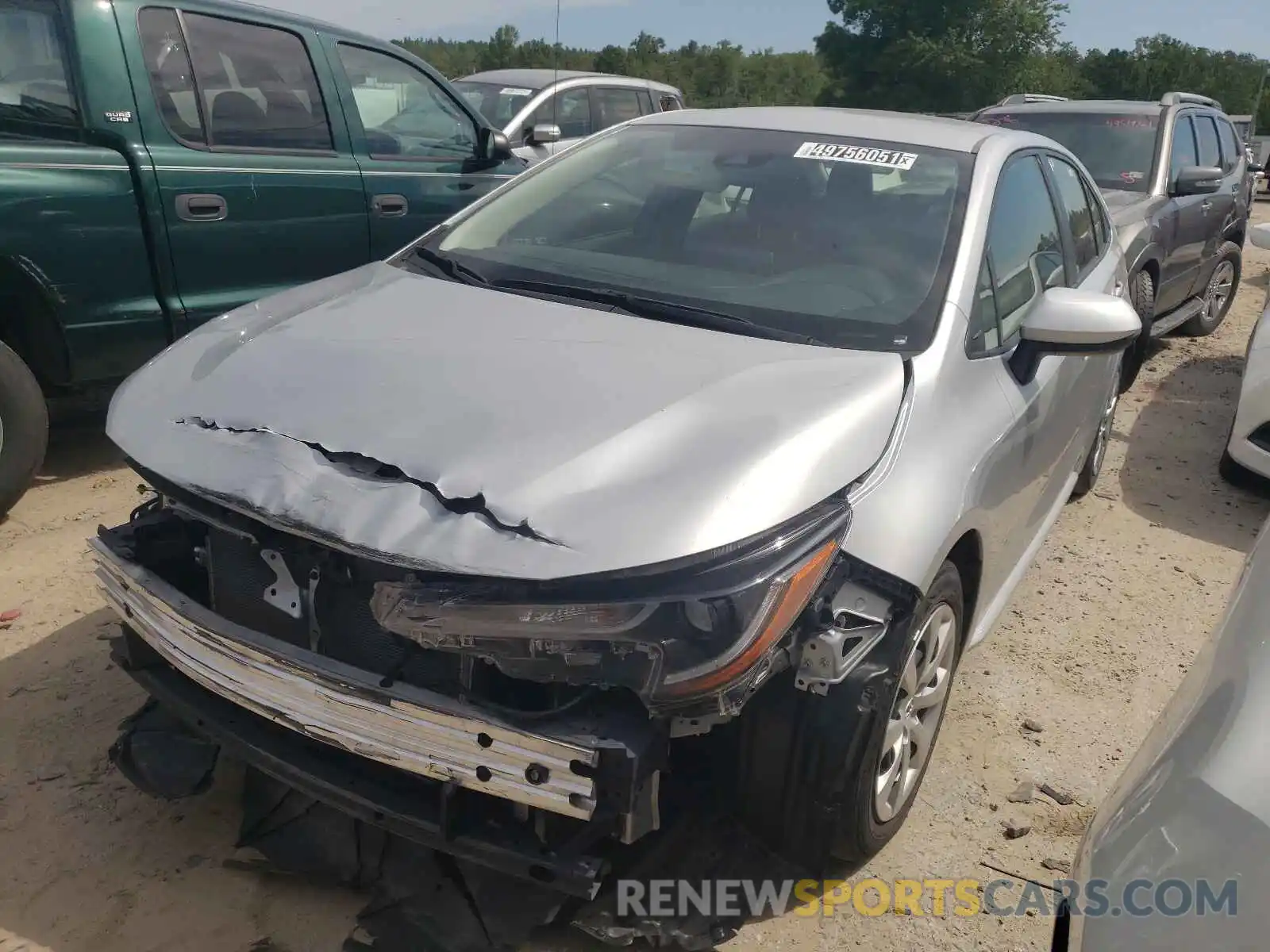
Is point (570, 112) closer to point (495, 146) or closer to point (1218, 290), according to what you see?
point (495, 146)

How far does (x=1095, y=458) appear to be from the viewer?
475cm

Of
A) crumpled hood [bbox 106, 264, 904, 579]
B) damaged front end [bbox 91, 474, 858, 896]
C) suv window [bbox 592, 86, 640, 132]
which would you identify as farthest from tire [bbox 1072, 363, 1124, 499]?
suv window [bbox 592, 86, 640, 132]

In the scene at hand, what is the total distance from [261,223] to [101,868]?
116 inches

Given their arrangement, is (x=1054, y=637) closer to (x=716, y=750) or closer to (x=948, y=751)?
(x=948, y=751)

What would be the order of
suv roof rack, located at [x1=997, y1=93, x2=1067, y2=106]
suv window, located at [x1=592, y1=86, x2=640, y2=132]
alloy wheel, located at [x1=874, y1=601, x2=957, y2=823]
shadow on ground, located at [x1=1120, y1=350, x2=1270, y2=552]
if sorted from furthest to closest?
1. suv window, located at [x1=592, y1=86, x2=640, y2=132]
2. suv roof rack, located at [x1=997, y1=93, x2=1067, y2=106]
3. shadow on ground, located at [x1=1120, y1=350, x2=1270, y2=552]
4. alloy wheel, located at [x1=874, y1=601, x2=957, y2=823]

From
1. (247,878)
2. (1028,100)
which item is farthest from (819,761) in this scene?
(1028,100)

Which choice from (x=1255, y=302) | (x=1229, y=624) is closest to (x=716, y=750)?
(x=1229, y=624)

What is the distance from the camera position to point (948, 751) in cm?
299

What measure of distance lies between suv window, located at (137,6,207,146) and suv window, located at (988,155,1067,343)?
322 cm

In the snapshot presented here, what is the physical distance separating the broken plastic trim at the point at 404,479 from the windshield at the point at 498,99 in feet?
22.8

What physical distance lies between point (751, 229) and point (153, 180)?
2542 millimetres

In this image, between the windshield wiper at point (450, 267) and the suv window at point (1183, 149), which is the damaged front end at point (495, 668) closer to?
the windshield wiper at point (450, 267)

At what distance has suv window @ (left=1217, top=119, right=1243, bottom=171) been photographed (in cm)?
812

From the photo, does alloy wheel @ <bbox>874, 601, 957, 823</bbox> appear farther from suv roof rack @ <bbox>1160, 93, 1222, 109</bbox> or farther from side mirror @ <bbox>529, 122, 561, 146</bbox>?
suv roof rack @ <bbox>1160, 93, 1222, 109</bbox>
